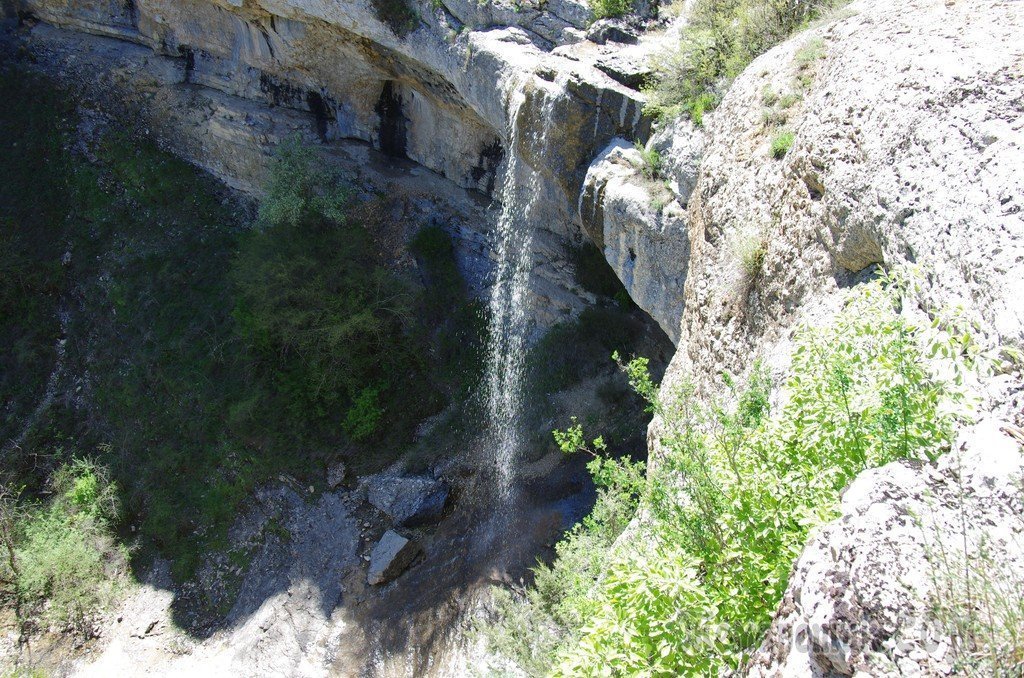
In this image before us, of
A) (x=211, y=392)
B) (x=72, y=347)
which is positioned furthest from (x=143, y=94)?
(x=211, y=392)

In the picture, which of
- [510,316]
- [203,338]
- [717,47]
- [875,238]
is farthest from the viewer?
[203,338]

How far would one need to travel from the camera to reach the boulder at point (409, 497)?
37.1 feet

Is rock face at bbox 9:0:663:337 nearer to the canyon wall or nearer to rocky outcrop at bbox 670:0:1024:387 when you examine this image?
the canyon wall

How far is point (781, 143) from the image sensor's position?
5.80 m

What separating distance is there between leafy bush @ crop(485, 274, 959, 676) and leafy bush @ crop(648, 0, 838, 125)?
4911 mm

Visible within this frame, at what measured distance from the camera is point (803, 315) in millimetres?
5027

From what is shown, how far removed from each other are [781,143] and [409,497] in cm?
833

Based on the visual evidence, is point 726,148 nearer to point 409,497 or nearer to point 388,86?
point 409,497

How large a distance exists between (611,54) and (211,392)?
960cm

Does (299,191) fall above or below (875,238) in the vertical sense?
below

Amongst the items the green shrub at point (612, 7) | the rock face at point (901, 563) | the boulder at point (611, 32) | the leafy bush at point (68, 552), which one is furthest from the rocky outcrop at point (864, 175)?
the leafy bush at point (68, 552)

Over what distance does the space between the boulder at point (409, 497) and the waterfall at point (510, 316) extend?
1.13m

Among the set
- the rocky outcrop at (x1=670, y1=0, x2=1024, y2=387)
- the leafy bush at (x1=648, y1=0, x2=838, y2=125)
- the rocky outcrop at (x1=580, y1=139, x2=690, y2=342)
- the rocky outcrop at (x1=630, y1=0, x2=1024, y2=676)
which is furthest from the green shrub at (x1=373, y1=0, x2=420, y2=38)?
the rocky outcrop at (x1=670, y1=0, x2=1024, y2=387)

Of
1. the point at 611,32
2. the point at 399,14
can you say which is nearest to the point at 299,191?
the point at 399,14
